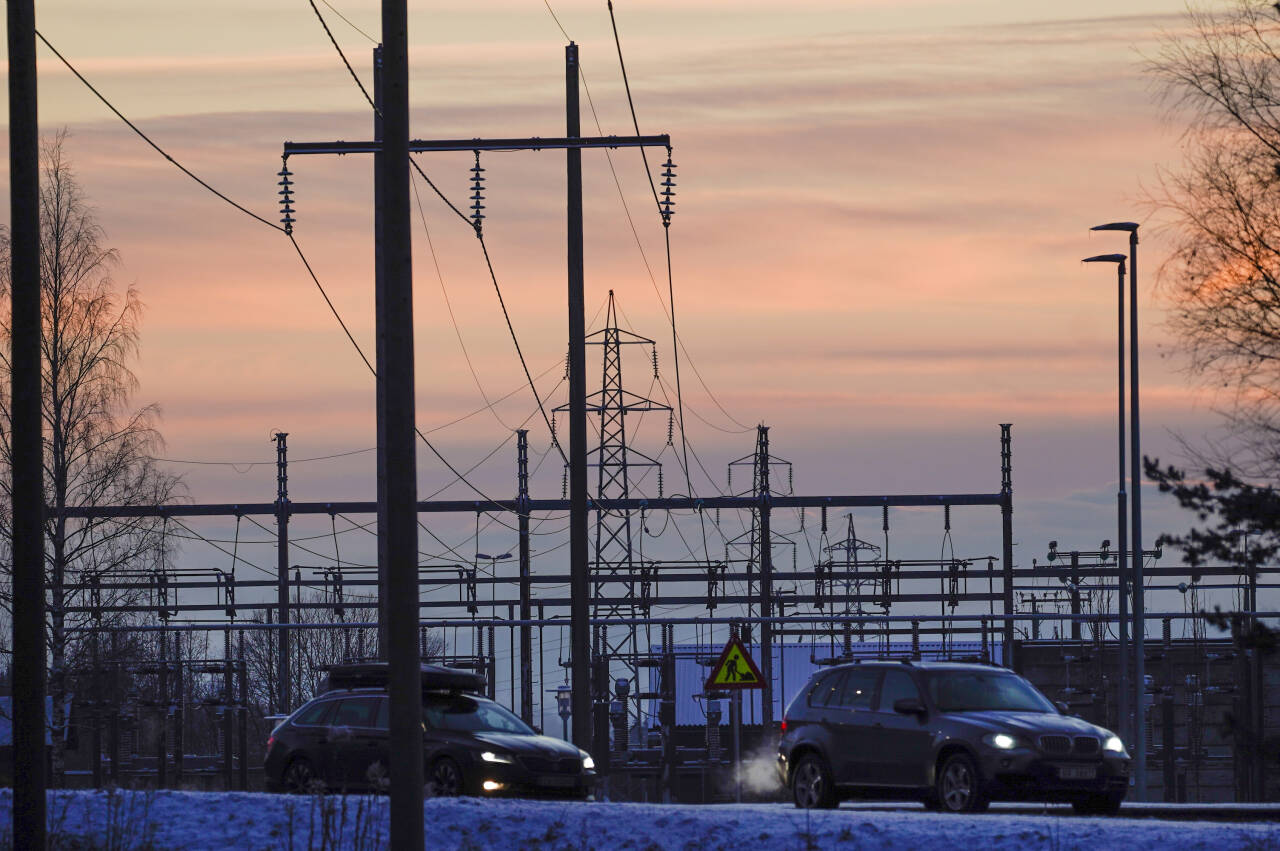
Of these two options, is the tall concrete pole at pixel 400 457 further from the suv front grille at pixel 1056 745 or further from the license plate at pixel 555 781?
the license plate at pixel 555 781

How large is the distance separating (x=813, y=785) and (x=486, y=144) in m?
8.62

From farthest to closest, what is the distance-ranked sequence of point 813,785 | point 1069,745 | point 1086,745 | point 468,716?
1. point 468,716
2. point 813,785
3. point 1086,745
4. point 1069,745

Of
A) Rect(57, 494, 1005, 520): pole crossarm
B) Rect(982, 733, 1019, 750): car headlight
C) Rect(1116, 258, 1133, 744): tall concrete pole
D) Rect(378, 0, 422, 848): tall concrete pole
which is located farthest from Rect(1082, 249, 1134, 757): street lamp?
Rect(378, 0, 422, 848): tall concrete pole

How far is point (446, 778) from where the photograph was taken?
787 inches

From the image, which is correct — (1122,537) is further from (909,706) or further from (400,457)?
(400,457)

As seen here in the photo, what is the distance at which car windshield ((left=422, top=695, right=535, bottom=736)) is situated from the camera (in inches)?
805

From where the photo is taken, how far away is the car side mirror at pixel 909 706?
1884 centimetres

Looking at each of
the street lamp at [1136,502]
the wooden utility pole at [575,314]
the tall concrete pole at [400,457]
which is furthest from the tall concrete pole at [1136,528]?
the tall concrete pole at [400,457]

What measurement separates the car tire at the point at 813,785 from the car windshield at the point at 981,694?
158 cm

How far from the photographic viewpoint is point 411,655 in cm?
1172

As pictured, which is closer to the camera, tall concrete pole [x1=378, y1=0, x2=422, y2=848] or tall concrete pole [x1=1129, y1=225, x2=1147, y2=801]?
tall concrete pole [x1=378, y1=0, x2=422, y2=848]

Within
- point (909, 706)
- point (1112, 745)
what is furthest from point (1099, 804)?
point (909, 706)

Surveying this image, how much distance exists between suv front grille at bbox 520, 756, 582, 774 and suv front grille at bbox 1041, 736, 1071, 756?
5384 mm

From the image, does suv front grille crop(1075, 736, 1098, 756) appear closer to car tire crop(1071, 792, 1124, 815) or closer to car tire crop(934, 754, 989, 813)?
car tire crop(1071, 792, 1124, 815)
